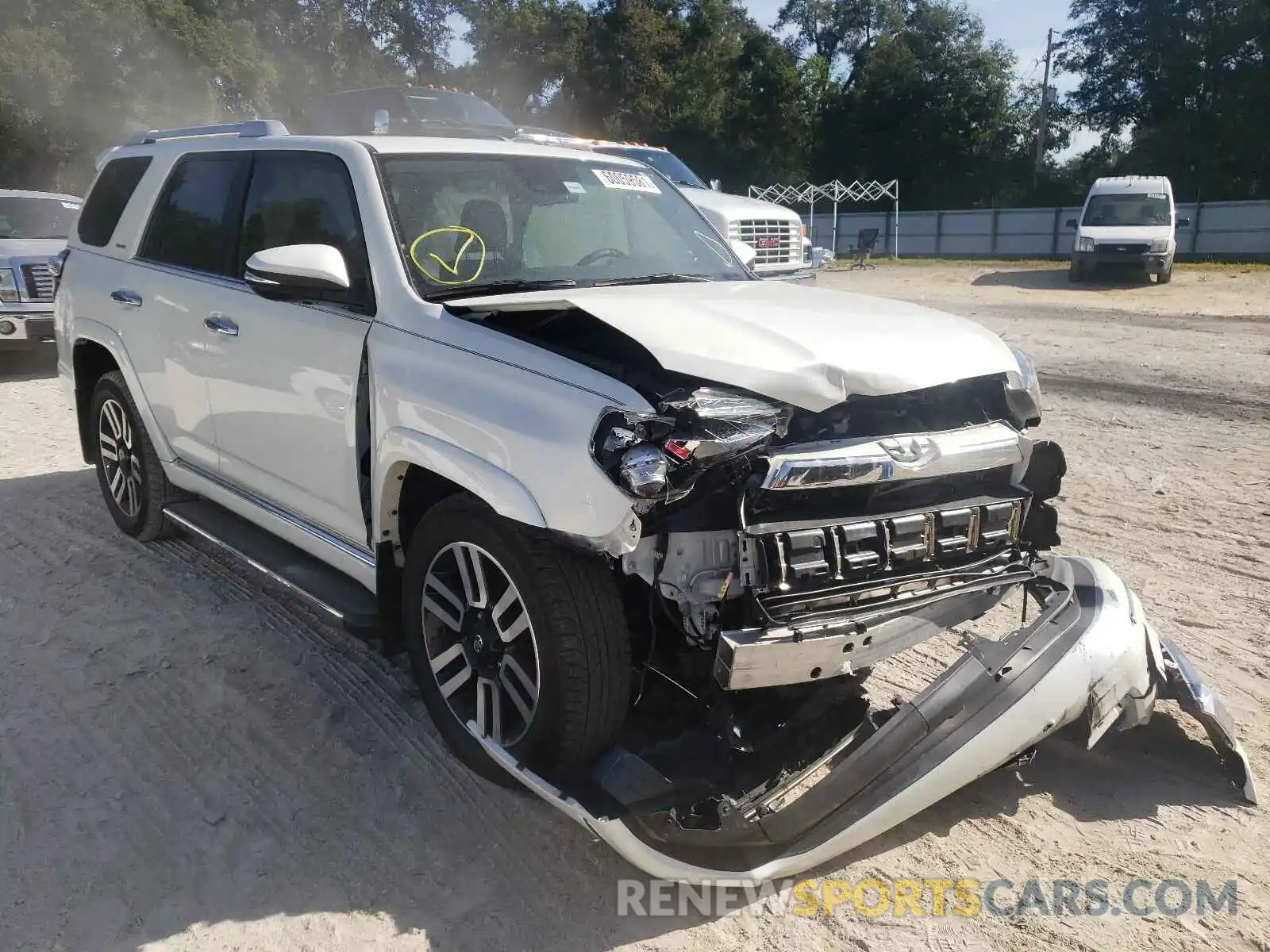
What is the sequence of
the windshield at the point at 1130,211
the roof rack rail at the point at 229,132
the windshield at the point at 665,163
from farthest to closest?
1. the windshield at the point at 1130,211
2. the windshield at the point at 665,163
3. the roof rack rail at the point at 229,132

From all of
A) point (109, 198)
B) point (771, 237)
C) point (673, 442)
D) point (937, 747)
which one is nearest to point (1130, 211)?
point (771, 237)

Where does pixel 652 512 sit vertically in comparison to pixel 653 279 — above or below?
below

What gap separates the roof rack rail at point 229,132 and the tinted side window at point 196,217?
0.18m

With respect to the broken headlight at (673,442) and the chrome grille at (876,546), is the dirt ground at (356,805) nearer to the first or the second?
the chrome grille at (876,546)

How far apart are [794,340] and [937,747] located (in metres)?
1.24

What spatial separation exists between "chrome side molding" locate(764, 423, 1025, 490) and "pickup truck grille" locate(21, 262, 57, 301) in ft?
34.3

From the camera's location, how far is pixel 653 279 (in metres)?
4.04

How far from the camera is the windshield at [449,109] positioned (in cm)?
1381

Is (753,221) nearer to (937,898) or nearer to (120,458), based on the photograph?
(120,458)

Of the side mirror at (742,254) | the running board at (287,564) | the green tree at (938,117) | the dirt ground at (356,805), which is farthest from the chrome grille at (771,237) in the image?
the green tree at (938,117)

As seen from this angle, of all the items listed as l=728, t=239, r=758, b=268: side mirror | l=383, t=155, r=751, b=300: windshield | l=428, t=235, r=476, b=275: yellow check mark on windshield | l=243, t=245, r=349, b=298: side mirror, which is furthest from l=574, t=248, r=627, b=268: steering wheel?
l=243, t=245, r=349, b=298: side mirror

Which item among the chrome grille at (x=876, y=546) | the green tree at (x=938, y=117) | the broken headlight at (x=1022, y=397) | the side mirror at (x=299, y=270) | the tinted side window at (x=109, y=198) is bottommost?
the chrome grille at (x=876, y=546)

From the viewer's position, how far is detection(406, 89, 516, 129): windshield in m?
13.8

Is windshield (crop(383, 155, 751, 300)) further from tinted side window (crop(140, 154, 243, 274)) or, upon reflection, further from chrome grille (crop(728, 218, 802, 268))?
chrome grille (crop(728, 218, 802, 268))
